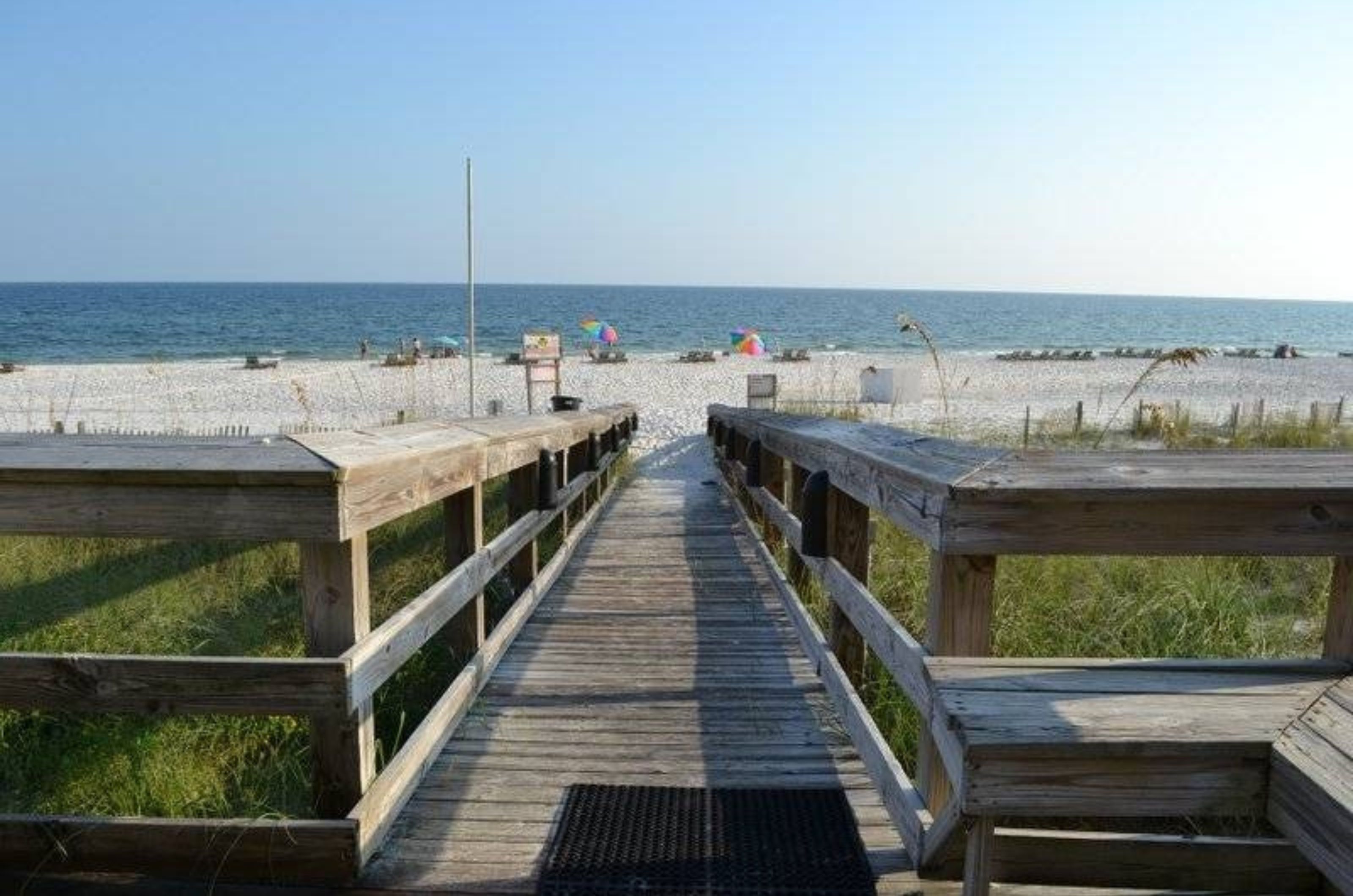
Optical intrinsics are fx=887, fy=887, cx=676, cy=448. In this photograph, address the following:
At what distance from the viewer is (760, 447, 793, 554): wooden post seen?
21.7 ft

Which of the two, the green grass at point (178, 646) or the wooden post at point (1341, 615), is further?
the green grass at point (178, 646)

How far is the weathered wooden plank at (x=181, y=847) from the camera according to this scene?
2.17m

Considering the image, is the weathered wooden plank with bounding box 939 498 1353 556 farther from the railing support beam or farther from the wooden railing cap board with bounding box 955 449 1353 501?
the railing support beam

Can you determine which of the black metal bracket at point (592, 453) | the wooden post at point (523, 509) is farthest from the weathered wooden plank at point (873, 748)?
the black metal bracket at point (592, 453)

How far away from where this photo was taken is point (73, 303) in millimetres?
89688

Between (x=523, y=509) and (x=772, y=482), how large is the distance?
7.90ft

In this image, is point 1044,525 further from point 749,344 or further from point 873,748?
point 749,344

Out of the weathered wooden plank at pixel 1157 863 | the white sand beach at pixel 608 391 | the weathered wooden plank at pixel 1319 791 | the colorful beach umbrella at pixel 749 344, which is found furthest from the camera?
the colorful beach umbrella at pixel 749 344

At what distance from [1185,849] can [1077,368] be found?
3783 cm

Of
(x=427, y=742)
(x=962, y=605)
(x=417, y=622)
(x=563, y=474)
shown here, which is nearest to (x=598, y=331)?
(x=563, y=474)

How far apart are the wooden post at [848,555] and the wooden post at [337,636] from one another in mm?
1830

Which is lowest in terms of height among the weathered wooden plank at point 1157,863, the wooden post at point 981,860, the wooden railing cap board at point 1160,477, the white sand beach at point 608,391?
the white sand beach at point 608,391

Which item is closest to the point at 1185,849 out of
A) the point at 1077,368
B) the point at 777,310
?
the point at 1077,368

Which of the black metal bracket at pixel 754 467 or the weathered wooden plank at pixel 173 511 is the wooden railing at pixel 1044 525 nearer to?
the weathered wooden plank at pixel 173 511
